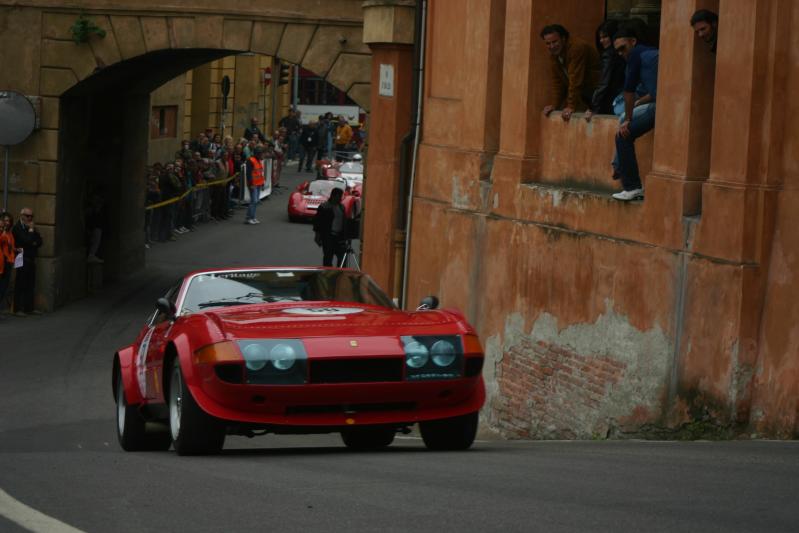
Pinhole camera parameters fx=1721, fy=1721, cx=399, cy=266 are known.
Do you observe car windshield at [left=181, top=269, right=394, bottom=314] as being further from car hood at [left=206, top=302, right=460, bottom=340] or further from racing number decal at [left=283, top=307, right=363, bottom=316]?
racing number decal at [left=283, top=307, right=363, bottom=316]

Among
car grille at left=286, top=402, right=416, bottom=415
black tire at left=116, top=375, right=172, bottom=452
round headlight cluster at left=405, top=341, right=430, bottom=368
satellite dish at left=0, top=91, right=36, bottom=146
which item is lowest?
black tire at left=116, top=375, right=172, bottom=452

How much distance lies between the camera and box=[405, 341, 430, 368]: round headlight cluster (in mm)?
10383

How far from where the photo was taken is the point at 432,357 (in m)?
10.5

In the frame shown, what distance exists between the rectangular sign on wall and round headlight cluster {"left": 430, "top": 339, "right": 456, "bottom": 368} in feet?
37.3

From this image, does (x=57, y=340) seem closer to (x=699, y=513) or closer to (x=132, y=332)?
(x=132, y=332)

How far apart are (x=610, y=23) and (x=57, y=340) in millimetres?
11373

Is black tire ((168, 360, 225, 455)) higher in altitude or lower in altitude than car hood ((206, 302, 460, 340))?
lower

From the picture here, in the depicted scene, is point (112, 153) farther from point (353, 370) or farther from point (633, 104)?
point (353, 370)

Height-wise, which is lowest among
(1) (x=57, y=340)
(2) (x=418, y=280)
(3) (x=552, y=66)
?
(1) (x=57, y=340)

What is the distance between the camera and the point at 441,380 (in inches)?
413

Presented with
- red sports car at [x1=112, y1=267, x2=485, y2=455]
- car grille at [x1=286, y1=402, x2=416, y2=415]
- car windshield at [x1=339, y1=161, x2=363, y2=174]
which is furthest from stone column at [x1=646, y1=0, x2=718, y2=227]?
car windshield at [x1=339, y1=161, x2=363, y2=174]

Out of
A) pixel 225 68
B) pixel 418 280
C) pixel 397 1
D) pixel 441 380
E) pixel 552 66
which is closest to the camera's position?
pixel 441 380

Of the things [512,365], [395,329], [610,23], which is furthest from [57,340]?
[395,329]

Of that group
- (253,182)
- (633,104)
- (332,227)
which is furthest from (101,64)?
(253,182)
